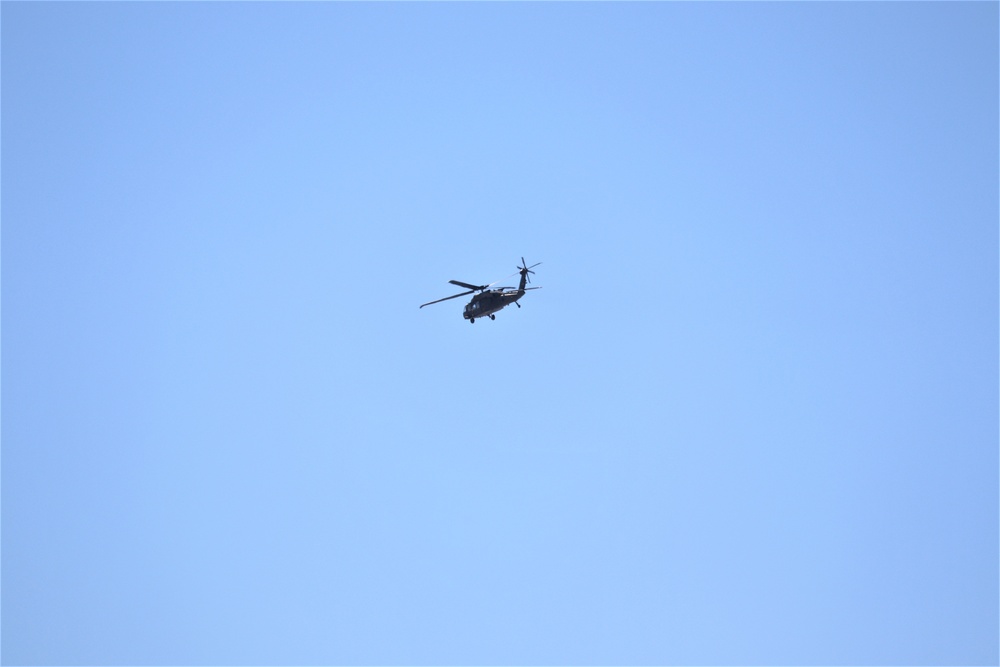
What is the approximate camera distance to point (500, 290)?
96250 mm

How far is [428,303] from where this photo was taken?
93.7m

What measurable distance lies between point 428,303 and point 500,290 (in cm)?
724
